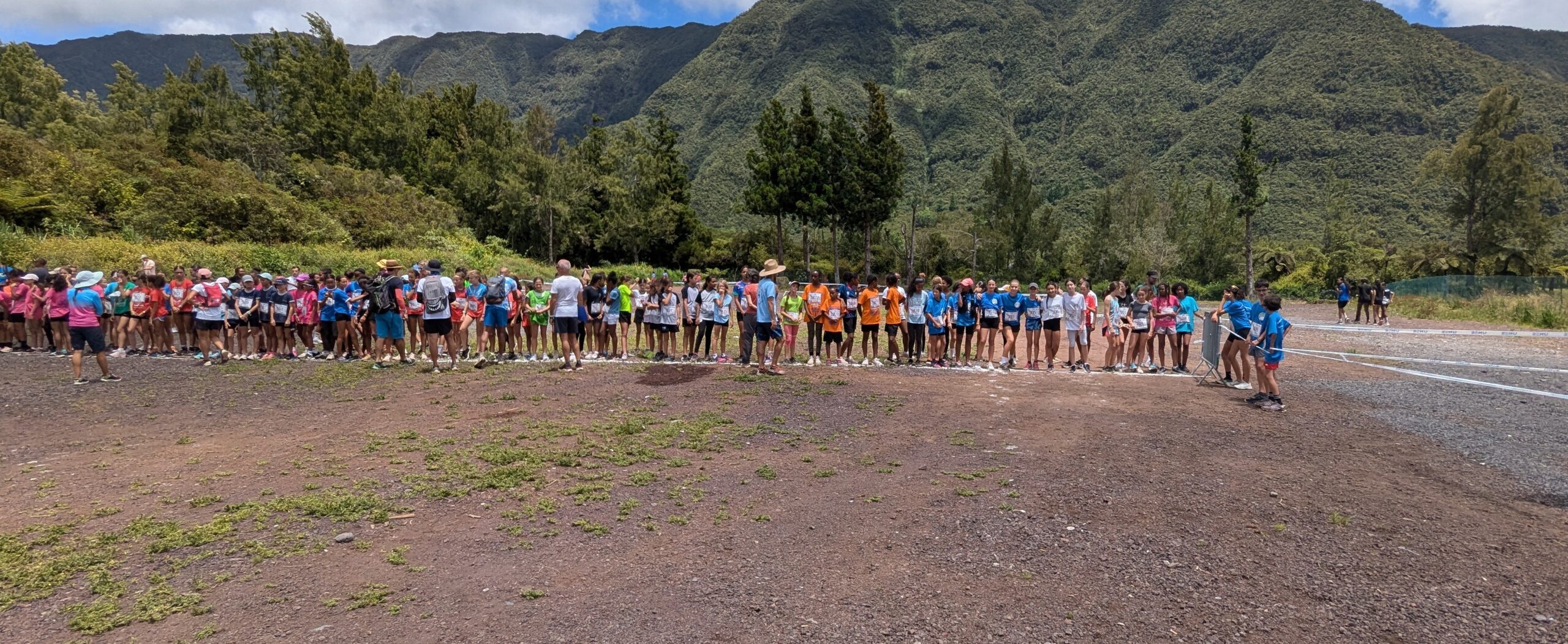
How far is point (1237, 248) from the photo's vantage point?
57750mm

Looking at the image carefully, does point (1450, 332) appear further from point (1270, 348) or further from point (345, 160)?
point (345, 160)

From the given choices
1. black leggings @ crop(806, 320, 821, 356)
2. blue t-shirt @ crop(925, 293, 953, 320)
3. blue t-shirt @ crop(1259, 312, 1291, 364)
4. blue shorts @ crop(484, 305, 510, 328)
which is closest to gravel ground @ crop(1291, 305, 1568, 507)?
blue t-shirt @ crop(1259, 312, 1291, 364)

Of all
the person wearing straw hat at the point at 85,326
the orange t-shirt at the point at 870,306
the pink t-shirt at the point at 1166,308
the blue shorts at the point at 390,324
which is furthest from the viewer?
the pink t-shirt at the point at 1166,308

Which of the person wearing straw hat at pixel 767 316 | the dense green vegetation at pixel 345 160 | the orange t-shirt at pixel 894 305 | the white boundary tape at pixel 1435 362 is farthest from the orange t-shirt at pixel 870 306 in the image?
the dense green vegetation at pixel 345 160

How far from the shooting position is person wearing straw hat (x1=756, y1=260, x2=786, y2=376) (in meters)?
12.0

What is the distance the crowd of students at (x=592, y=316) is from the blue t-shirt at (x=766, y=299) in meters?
0.23

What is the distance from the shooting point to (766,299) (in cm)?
1203

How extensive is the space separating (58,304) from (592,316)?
8.73 m

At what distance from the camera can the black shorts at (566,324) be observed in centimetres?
1219

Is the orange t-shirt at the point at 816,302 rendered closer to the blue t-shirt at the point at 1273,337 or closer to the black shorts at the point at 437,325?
the black shorts at the point at 437,325

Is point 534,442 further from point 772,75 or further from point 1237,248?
point 772,75

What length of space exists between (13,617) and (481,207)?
4994 cm

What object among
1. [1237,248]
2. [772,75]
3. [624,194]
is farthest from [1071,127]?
[624,194]

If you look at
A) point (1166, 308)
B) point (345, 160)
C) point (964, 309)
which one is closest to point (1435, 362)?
point (1166, 308)
